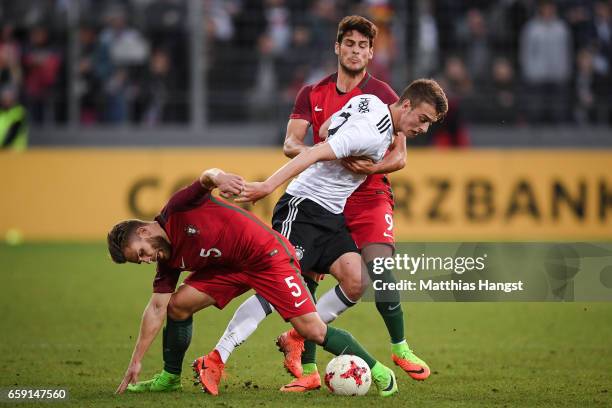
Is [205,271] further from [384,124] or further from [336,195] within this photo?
[384,124]

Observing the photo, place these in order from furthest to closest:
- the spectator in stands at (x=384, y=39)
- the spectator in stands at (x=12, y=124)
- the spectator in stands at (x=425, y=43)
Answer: the spectator in stands at (x=425, y=43) → the spectator in stands at (x=384, y=39) → the spectator in stands at (x=12, y=124)

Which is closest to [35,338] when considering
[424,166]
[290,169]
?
[290,169]

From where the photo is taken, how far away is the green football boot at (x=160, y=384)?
662cm

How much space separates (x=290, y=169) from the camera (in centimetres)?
605

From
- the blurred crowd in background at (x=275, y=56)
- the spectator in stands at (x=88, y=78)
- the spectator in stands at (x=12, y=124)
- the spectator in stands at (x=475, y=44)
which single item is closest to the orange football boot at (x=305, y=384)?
the spectator in stands at (x=12, y=124)

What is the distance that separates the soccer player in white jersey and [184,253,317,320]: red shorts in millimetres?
382

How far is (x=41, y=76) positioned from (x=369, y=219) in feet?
35.5

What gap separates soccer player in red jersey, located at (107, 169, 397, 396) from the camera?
625 centimetres

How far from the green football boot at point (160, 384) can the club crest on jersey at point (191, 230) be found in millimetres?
971

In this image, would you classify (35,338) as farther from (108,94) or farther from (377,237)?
(108,94)

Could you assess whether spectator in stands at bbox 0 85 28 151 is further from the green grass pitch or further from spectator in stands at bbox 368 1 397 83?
spectator in stands at bbox 368 1 397 83

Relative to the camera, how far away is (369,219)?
7.42 meters

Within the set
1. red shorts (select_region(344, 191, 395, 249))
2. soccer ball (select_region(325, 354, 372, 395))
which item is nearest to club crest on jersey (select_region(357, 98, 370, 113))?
red shorts (select_region(344, 191, 395, 249))

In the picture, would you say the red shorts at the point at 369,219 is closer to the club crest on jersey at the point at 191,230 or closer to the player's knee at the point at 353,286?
the player's knee at the point at 353,286
